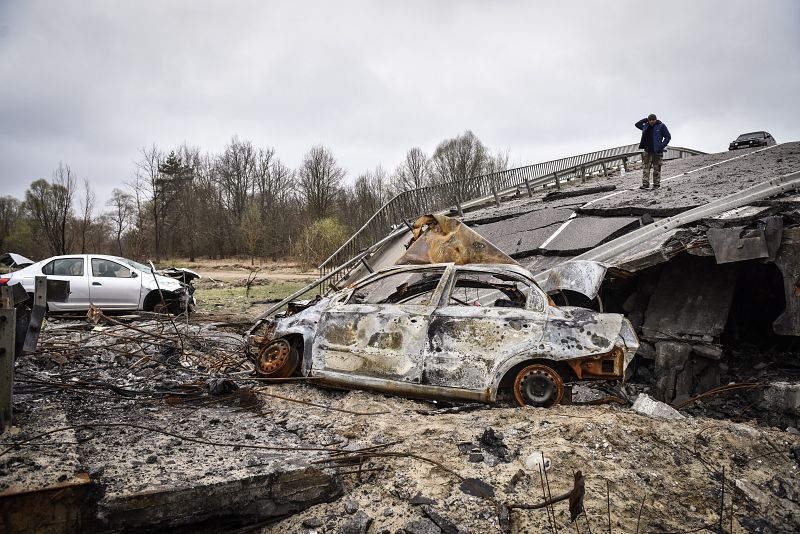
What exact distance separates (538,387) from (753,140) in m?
27.0

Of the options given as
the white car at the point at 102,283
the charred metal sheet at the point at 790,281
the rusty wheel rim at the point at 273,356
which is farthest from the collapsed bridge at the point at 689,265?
the white car at the point at 102,283

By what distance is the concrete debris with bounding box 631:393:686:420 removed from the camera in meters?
4.85

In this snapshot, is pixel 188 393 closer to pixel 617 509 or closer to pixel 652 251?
pixel 617 509

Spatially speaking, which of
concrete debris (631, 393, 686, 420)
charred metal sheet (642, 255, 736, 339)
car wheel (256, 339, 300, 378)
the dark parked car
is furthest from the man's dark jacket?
the dark parked car

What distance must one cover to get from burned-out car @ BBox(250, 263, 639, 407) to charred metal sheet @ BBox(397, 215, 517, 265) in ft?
4.87

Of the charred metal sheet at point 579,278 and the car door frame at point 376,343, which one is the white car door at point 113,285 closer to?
the car door frame at point 376,343

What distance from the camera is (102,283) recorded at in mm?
11172

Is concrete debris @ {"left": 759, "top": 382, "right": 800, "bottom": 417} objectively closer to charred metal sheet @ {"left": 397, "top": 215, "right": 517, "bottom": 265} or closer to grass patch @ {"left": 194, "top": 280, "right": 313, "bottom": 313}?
charred metal sheet @ {"left": 397, "top": 215, "right": 517, "bottom": 265}

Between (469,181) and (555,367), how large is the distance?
1332 cm

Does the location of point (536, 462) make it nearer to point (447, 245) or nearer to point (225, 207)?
point (447, 245)

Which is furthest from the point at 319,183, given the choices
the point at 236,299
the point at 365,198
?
the point at 236,299

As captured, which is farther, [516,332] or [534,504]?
[516,332]

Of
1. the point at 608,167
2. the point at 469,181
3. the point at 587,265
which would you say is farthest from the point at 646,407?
the point at 608,167

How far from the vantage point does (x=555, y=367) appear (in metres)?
4.84
